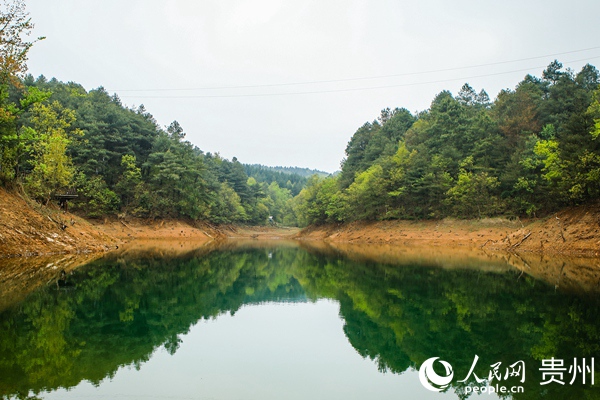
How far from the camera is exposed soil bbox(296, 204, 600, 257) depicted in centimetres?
2989

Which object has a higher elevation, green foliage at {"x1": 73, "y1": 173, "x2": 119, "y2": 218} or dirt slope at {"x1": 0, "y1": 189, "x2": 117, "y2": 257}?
green foliage at {"x1": 73, "y1": 173, "x2": 119, "y2": 218}

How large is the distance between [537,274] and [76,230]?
3125 cm

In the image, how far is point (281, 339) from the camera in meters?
10.0

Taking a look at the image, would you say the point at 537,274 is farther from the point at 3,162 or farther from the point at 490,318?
the point at 3,162

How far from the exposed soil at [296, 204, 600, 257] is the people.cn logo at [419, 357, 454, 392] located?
2571 centimetres

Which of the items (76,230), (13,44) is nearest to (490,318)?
(13,44)

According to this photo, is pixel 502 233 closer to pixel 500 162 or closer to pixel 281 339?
pixel 500 162

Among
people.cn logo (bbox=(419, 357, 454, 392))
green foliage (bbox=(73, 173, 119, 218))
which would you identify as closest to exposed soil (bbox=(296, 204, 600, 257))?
people.cn logo (bbox=(419, 357, 454, 392))

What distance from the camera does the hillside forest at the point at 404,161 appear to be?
3634 cm

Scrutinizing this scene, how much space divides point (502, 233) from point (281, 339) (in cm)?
3727

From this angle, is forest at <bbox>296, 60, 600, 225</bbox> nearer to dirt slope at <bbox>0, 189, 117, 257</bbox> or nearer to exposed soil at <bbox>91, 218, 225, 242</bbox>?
exposed soil at <bbox>91, 218, 225, 242</bbox>

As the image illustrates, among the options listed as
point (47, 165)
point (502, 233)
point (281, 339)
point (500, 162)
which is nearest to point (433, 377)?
point (281, 339)

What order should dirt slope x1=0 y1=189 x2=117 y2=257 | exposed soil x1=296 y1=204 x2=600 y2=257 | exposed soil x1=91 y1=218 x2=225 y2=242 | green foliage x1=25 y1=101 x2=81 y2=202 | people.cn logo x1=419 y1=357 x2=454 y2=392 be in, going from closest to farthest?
people.cn logo x1=419 y1=357 x2=454 y2=392
dirt slope x1=0 y1=189 x2=117 y2=257
exposed soil x1=296 y1=204 x2=600 y2=257
green foliage x1=25 y1=101 x2=81 y2=202
exposed soil x1=91 y1=218 x2=225 y2=242

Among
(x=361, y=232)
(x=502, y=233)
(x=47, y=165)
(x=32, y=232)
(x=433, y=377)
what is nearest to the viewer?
(x=433, y=377)
